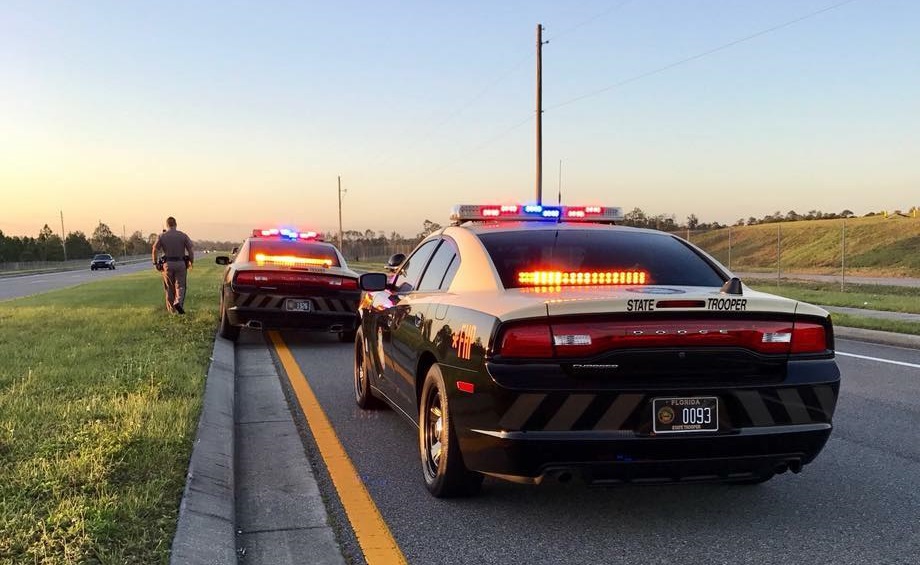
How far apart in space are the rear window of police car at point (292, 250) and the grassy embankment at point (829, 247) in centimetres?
3045

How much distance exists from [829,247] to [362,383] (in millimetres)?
51102

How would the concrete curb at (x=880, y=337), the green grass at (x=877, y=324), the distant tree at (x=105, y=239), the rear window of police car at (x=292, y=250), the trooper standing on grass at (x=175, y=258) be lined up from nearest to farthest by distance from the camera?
the concrete curb at (x=880, y=337) < the rear window of police car at (x=292, y=250) < the green grass at (x=877, y=324) < the trooper standing on grass at (x=175, y=258) < the distant tree at (x=105, y=239)

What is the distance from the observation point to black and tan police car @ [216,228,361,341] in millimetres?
9477

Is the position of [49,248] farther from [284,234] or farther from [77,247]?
[284,234]

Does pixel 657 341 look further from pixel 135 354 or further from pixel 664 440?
pixel 135 354

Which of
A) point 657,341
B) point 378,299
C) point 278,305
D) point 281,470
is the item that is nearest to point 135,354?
point 278,305

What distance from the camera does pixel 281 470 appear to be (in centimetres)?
452

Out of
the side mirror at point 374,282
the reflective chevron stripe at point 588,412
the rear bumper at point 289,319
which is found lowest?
the rear bumper at point 289,319

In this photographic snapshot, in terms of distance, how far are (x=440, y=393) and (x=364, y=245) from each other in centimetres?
6612

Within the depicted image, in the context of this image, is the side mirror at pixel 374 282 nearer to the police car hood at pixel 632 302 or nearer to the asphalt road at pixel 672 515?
the asphalt road at pixel 672 515

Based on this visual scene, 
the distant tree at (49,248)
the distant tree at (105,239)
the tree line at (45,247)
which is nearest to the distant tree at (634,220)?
the tree line at (45,247)

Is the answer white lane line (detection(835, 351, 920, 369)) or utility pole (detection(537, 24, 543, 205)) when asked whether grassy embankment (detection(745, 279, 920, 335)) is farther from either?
utility pole (detection(537, 24, 543, 205))

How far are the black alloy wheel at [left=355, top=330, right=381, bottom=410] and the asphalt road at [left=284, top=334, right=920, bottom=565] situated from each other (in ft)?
2.79

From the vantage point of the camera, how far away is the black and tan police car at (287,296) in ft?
31.1
